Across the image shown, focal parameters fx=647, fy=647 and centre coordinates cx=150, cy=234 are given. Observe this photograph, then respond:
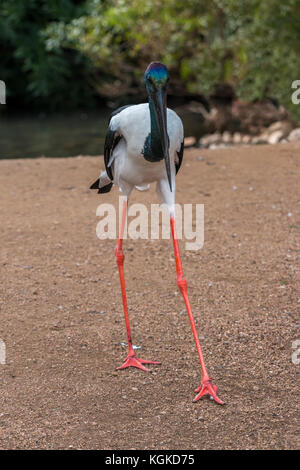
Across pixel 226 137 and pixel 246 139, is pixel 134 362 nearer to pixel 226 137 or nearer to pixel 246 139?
pixel 246 139

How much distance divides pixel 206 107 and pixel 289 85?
382 cm

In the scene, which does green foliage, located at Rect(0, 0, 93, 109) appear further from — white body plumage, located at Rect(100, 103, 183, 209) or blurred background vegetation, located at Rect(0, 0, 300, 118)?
white body plumage, located at Rect(100, 103, 183, 209)

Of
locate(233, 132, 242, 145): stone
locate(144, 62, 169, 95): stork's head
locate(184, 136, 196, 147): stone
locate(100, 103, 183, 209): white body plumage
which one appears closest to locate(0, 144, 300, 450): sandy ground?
locate(100, 103, 183, 209): white body plumage

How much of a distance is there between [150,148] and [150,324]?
1302 millimetres

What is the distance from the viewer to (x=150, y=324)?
4.19m

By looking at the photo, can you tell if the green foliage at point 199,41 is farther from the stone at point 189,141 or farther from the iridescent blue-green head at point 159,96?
the iridescent blue-green head at point 159,96

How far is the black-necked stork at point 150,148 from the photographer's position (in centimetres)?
329

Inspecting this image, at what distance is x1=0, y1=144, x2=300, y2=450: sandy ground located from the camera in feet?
10.2

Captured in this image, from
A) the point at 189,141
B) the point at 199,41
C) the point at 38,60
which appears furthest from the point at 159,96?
the point at 38,60

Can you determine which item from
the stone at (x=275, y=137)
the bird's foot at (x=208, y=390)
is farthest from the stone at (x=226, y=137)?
the bird's foot at (x=208, y=390)

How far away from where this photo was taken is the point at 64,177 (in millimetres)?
7449

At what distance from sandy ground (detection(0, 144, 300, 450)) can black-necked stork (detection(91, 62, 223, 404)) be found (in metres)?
0.22
